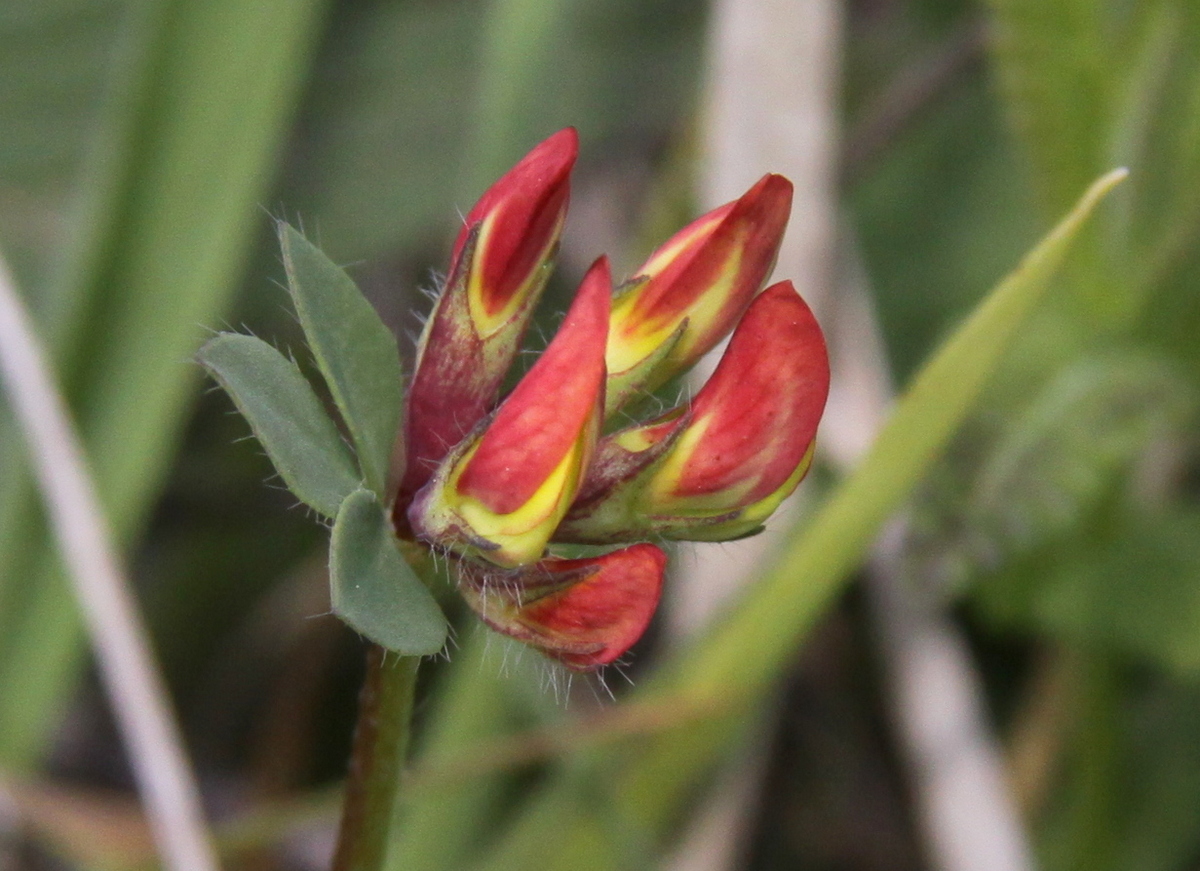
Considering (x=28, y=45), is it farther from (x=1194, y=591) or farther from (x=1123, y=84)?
(x=1194, y=591)

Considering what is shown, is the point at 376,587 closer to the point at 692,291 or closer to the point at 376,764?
the point at 376,764

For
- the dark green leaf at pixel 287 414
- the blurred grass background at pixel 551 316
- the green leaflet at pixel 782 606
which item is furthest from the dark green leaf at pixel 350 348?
the blurred grass background at pixel 551 316

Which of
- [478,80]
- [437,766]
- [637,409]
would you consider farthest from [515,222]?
[478,80]

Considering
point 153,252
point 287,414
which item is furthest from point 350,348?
point 153,252

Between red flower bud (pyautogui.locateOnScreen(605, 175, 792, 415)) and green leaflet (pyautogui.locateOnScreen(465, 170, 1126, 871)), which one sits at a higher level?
red flower bud (pyautogui.locateOnScreen(605, 175, 792, 415))

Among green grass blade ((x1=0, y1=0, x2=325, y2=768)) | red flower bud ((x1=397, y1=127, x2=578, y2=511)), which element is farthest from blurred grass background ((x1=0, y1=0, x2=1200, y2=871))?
red flower bud ((x1=397, y1=127, x2=578, y2=511))

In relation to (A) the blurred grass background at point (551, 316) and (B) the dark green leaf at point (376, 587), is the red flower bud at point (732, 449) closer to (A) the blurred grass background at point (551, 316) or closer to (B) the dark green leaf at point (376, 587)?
(B) the dark green leaf at point (376, 587)

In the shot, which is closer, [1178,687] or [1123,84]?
[1123,84]

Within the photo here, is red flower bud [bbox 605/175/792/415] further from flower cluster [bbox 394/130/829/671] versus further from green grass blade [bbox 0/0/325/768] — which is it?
green grass blade [bbox 0/0/325/768]
